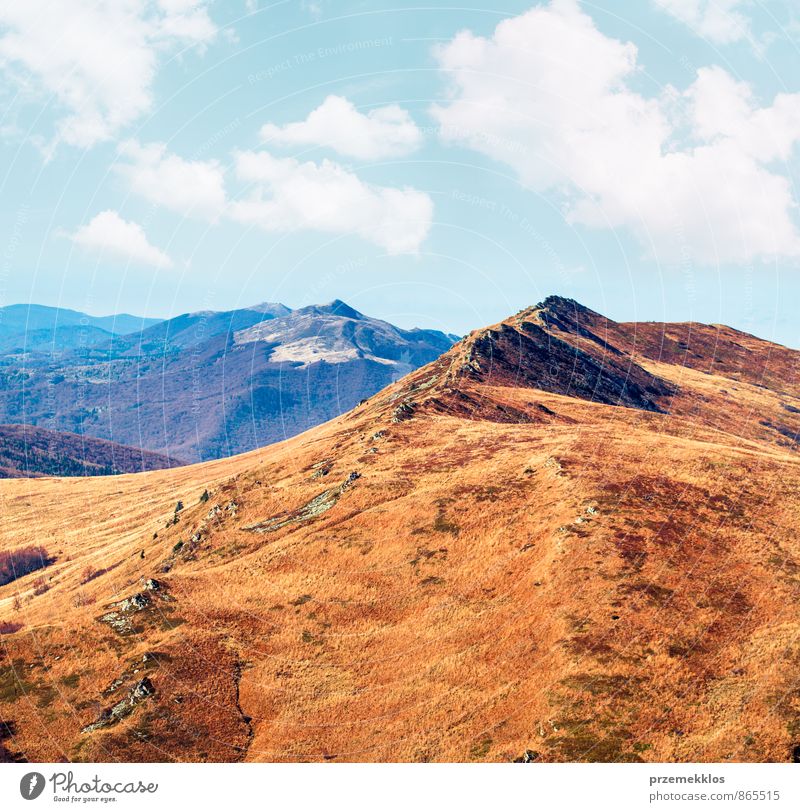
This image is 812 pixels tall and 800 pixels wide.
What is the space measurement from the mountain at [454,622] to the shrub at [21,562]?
50128 millimetres

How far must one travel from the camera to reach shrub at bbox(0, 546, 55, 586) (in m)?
147

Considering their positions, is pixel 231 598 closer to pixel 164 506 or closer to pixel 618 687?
pixel 618 687

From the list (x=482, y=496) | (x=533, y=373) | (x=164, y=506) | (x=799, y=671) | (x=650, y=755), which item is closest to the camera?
(x=650, y=755)

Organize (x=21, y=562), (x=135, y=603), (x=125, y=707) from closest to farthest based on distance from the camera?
(x=125, y=707)
(x=135, y=603)
(x=21, y=562)

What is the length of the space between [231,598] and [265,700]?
17736 mm

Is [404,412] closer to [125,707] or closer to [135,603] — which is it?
[135,603]

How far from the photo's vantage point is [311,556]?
80.6m

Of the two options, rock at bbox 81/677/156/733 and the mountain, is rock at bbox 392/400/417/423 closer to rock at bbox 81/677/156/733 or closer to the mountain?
the mountain

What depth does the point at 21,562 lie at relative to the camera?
498ft

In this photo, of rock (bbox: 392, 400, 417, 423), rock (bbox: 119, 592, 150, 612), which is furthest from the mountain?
rock (bbox: 392, 400, 417, 423)

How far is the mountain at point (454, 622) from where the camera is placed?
173 feet

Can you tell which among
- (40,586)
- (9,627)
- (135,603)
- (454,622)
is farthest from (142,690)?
(40,586)

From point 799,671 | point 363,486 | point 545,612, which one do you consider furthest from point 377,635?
point 799,671

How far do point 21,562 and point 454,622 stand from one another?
132 metres
